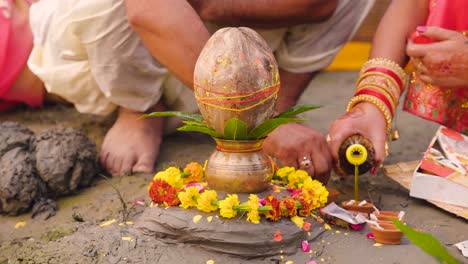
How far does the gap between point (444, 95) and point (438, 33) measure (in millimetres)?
282

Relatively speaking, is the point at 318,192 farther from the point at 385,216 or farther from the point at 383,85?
the point at 383,85

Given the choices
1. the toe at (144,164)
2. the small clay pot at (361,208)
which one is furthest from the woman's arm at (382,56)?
the toe at (144,164)

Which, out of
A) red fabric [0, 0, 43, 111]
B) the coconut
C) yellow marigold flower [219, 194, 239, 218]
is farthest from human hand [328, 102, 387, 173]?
red fabric [0, 0, 43, 111]

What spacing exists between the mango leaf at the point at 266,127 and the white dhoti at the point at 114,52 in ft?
2.75

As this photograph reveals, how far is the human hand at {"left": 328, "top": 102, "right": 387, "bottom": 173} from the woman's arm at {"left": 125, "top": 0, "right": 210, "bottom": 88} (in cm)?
50

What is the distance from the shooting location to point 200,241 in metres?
1.61

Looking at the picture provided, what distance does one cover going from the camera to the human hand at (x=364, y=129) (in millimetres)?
1989

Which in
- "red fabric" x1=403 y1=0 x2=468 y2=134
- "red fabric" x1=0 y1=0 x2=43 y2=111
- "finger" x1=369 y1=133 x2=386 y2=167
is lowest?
"red fabric" x1=0 y1=0 x2=43 y2=111

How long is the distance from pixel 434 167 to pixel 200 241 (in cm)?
85

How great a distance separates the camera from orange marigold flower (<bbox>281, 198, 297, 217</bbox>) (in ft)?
5.34

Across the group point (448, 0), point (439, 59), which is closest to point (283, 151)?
point (439, 59)

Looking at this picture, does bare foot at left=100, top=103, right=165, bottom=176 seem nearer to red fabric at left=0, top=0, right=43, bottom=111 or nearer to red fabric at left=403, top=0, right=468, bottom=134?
red fabric at left=0, top=0, right=43, bottom=111

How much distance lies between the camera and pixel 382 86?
83.7 inches

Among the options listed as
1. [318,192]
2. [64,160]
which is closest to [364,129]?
[318,192]
